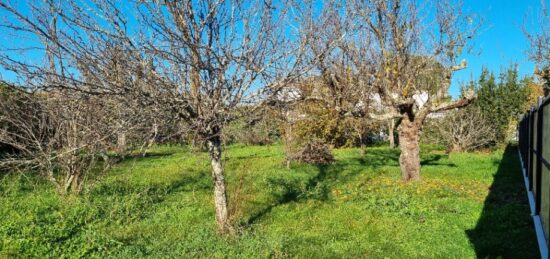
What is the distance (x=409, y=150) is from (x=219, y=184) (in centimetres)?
718

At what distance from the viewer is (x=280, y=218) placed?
7.59 m

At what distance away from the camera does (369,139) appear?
30188mm

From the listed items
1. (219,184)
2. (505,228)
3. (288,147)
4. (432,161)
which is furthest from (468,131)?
(219,184)

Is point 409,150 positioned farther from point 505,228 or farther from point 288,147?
point 505,228

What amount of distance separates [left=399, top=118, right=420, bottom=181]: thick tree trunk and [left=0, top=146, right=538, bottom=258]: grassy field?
0.53 meters

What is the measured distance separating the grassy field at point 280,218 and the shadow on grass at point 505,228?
0.02 metres

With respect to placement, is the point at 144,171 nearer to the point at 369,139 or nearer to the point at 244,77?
the point at 244,77

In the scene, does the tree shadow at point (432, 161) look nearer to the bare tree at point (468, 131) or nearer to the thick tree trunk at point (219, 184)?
the bare tree at point (468, 131)

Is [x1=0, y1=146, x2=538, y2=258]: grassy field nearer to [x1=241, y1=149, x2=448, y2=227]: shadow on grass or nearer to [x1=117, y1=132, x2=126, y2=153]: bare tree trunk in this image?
[x1=241, y1=149, x2=448, y2=227]: shadow on grass

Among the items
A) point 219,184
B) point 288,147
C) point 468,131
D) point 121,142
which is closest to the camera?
point 121,142

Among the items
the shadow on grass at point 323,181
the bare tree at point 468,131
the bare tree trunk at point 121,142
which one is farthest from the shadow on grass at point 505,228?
the bare tree at point 468,131

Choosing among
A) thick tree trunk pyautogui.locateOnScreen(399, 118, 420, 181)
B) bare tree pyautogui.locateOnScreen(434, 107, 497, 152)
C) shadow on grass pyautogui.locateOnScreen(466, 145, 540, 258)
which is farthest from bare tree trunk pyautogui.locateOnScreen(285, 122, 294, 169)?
bare tree pyautogui.locateOnScreen(434, 107, 497, 152)

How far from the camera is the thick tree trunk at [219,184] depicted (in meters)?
6.20

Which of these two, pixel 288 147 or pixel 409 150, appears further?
pixel 288 147
